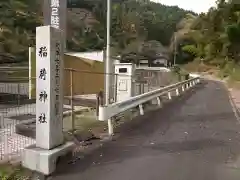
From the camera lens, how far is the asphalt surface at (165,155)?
214 inches

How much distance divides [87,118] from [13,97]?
3.20m

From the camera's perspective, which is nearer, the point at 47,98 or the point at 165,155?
the point at 47,98

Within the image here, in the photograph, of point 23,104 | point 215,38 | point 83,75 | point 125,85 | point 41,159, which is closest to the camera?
point 41,159

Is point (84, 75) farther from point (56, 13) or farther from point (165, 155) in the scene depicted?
point (165, 155)

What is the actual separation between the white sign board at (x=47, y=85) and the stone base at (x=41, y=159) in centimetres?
16

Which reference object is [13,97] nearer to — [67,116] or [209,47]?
[67,116]

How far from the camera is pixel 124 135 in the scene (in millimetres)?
8406

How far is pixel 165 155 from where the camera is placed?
6.58 m

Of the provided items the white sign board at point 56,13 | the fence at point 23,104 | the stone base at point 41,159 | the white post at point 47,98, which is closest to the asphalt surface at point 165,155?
the stone base at point 41,159

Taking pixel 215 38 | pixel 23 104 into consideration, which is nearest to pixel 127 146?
pixel 23 104

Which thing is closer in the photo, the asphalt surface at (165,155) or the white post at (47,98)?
the asphalt surface at (165,155)

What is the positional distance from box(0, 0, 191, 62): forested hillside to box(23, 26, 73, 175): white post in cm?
1863

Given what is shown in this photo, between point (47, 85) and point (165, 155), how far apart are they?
115 inches

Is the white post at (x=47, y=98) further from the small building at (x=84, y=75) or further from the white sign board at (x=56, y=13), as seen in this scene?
the small building at (x=84, y=75)
